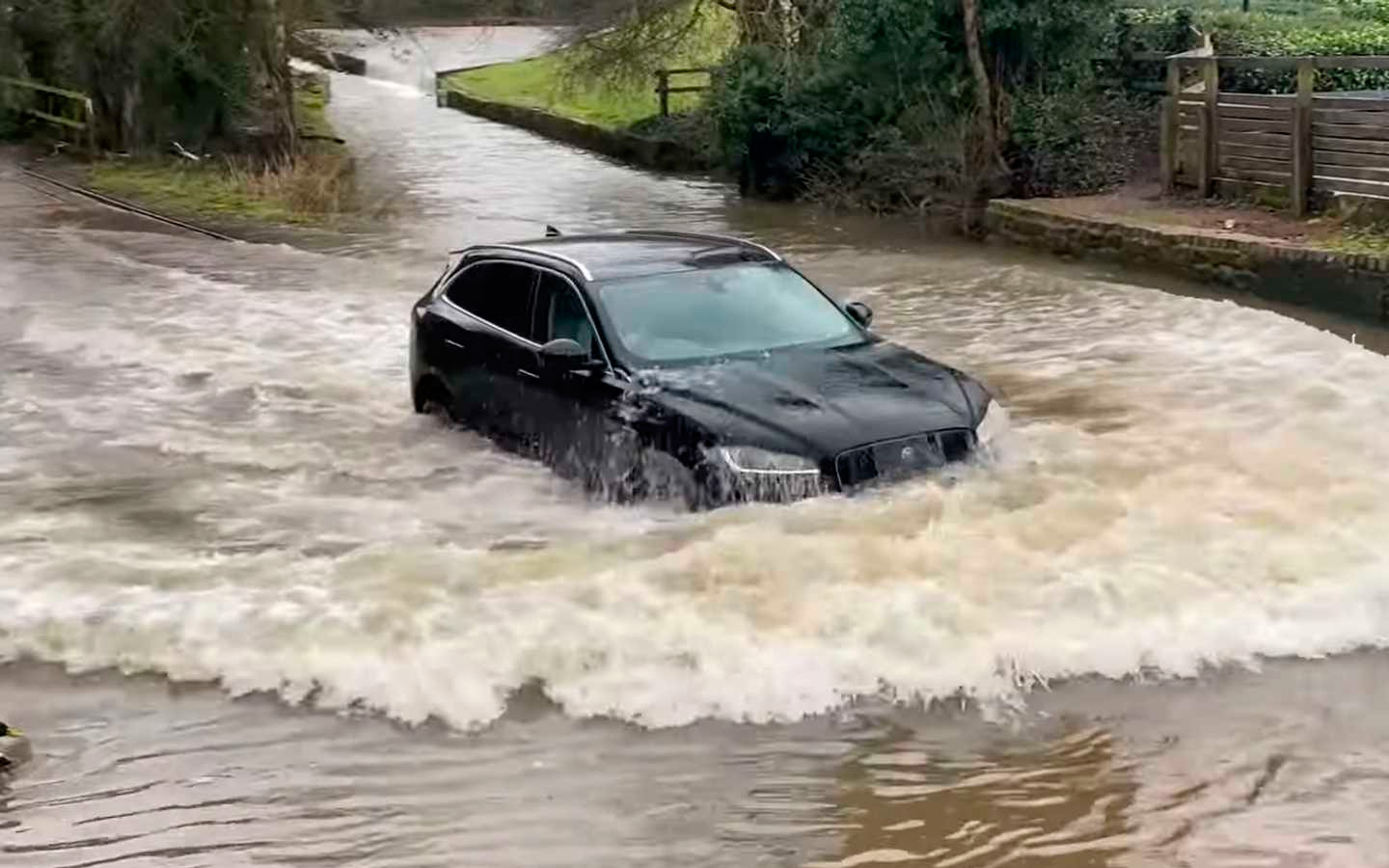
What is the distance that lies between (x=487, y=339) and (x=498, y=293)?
323mm

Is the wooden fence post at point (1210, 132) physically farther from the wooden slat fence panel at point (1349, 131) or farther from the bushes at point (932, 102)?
the bushes at point (932, 102)

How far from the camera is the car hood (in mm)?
8258

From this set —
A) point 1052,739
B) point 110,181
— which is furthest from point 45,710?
point 110,181

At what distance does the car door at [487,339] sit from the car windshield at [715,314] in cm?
73

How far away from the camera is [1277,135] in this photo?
1870 cm

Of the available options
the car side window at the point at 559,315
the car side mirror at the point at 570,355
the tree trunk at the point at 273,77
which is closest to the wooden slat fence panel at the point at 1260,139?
the car side window at the point at 559,315

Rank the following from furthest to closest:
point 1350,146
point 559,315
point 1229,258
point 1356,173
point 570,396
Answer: point 1350,146 → point 1356,173 → point 1229,258 → point 559,315 → point 570,396

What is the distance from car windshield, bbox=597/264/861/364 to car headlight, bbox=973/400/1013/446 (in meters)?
0.91

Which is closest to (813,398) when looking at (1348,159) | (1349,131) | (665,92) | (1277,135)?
(1348,159)

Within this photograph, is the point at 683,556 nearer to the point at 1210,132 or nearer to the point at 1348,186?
the point at 1348,186

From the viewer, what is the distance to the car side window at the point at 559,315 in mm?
9461

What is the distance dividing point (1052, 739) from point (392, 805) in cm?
241

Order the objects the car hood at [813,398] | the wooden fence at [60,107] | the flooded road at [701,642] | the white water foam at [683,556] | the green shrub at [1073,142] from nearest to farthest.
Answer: the flooded road at [701,642] → the white water foam at [683,556] → the car hood at [813,398] → the green shrub at [1073,142] → the wooden fence at [60,107]

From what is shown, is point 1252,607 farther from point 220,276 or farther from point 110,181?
point 110,181
